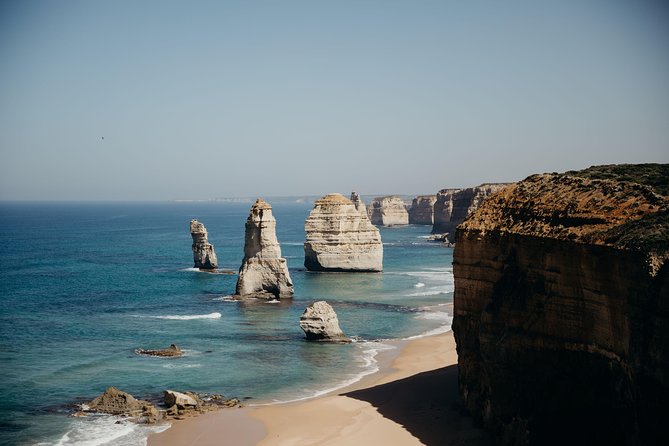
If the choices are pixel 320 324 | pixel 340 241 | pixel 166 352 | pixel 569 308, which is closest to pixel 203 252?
pixel 340 241

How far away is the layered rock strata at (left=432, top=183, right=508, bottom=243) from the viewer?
137875mm

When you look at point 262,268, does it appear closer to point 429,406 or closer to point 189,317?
point 189,317

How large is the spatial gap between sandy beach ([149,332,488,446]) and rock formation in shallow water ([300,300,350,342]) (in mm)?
10530

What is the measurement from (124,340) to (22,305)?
19292mm

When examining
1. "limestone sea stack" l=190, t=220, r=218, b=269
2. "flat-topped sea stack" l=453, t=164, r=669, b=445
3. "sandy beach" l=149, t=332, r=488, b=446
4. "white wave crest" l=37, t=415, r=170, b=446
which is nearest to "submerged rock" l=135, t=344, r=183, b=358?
"sandy beach" l=149, t=332, r=488, b=446

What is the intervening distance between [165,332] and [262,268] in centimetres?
1799

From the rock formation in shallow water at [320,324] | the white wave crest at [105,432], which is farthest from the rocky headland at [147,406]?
the rock formation in shallow water at [320,324]

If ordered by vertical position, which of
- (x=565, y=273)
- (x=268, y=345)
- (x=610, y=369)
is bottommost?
(x=268, y=345)

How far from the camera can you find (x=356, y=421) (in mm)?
33125

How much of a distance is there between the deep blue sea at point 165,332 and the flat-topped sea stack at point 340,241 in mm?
2318

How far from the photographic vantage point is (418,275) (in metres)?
92.8

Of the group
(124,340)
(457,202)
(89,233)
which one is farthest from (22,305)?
(89,233)

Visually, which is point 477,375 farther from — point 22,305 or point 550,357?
point 22,305

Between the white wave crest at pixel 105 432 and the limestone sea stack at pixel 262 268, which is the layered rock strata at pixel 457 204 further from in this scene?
the white wave crest at pixel 105 432
